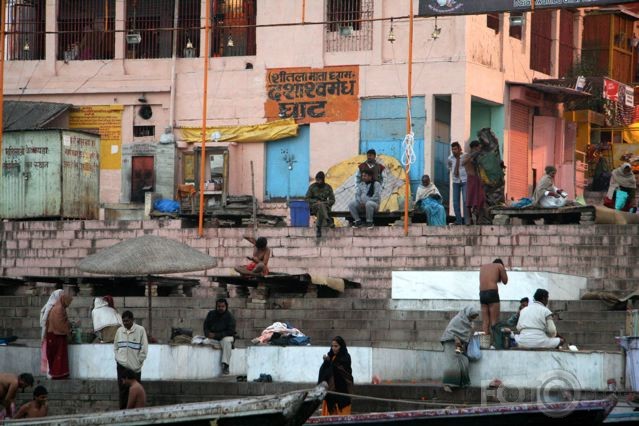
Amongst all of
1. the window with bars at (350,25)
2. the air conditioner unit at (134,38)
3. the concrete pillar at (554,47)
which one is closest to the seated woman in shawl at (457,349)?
the window with bars at (350,25)

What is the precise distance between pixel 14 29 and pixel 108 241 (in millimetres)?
8828

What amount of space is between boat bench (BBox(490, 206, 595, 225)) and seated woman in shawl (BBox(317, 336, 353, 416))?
7618 millimetres

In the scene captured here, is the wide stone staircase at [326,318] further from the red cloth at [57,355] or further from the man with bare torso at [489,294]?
the red cloth at [57,355]

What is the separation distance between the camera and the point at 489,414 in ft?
64.1

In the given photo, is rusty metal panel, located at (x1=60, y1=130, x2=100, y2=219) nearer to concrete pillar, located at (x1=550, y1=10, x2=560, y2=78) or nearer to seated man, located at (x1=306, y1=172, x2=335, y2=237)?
seated man, located at (x1=306, y1=172, x2=335, y2=237)

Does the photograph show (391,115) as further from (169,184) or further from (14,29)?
(14,29)

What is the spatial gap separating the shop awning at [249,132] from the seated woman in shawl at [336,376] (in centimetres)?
1511

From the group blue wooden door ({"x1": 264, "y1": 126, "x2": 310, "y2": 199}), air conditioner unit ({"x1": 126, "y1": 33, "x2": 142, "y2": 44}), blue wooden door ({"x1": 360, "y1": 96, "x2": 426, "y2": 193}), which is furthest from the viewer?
blue wooden door ({"x1": 264, "y1": 126, "x2": 310, "y2": 199})

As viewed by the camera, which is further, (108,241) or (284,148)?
(284,148)

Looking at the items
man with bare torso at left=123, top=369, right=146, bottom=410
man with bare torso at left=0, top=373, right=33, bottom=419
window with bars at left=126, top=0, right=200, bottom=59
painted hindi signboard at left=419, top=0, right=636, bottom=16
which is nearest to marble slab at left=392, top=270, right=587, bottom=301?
painted hindi signboard at left=419, top=0, right=636, bottom=16

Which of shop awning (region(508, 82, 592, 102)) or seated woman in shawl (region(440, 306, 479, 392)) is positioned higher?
shop awning (region(508, 82, 592, 102))

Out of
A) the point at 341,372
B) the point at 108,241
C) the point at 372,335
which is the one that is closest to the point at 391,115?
the point at 108,241

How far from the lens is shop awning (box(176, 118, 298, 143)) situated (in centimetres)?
3650

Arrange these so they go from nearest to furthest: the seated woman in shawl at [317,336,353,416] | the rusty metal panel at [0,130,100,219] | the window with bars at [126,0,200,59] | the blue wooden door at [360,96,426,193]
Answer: the seated woman in shawl at [317,336,353,416], the rusty metal panel at [0,130,100,219], the blue wooden door at [360,96,426,193], the window with bars at [126,0,200,59]
